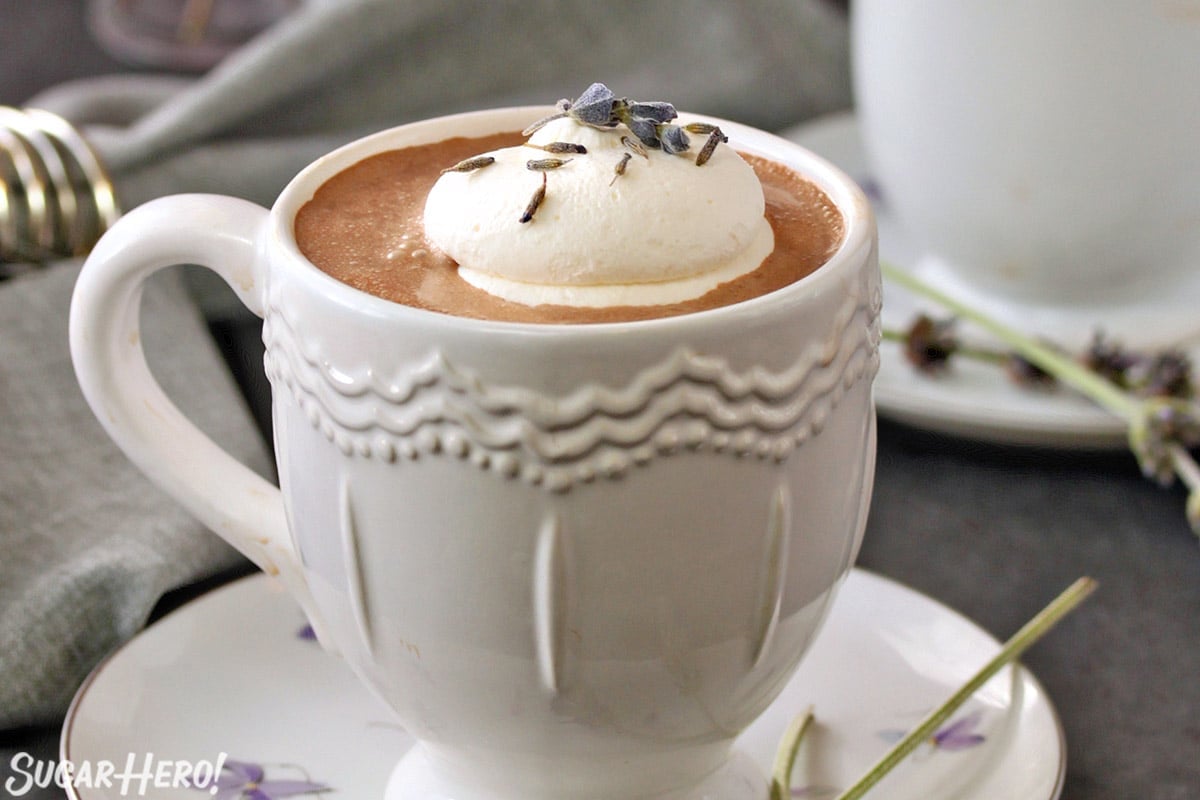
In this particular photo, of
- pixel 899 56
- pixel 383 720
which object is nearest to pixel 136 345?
pixel 383 720

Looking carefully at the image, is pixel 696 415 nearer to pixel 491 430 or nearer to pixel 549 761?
pixel 491 430

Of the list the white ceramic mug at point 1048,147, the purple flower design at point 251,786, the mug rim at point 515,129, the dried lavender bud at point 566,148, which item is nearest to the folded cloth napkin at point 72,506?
the purple flower design at point 251,786

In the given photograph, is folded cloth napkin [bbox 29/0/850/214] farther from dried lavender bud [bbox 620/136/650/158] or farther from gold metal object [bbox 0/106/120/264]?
dried lavender bud [bbox 620/136/650/158]

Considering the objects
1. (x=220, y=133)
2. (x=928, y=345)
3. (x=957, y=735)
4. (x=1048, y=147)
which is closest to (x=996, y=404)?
(x=928, y=345)

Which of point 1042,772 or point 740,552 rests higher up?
point 740,552

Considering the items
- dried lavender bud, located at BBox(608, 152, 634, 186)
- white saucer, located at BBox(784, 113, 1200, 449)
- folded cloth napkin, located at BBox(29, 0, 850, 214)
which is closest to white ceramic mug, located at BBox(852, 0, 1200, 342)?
white saucer, located at BBox(784, 113, 1200, 449)
